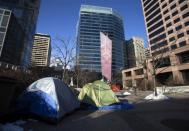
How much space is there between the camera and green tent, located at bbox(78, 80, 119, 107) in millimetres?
10508

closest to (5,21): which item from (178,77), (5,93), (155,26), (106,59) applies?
(106,59)

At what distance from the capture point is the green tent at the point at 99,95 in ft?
34.5

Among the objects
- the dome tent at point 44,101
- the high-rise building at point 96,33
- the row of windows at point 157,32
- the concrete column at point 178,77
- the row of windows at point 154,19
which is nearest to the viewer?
the dome tent at point 44,101

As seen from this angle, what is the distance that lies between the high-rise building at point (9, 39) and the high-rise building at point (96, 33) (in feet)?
207

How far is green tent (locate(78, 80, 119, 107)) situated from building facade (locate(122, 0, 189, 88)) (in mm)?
28274

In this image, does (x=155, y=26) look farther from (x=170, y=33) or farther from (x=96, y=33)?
(x=96, y=33)

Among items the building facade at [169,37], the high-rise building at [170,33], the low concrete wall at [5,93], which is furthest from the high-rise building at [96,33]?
the low concrete wall at [5,93]

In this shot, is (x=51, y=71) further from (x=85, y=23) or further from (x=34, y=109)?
(x=85, y=23)

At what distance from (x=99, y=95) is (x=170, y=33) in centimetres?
5975

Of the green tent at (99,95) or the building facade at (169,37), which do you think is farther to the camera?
the building facade at (169,37)

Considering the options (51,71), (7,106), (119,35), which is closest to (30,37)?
(51,71)

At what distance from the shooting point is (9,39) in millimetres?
41062

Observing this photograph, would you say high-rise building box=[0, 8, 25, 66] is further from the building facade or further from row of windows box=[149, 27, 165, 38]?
row of windows box=[149, 27, 165, 38]

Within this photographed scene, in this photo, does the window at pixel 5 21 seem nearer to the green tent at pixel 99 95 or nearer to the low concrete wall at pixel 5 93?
the green tent at pixel 99 95
